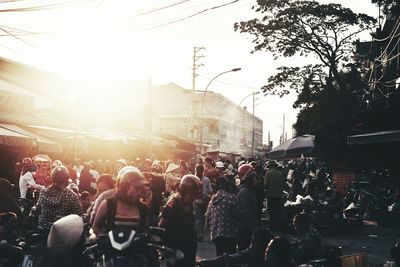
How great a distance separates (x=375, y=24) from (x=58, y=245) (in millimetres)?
27266

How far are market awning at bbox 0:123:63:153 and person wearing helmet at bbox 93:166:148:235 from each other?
13.6 metres

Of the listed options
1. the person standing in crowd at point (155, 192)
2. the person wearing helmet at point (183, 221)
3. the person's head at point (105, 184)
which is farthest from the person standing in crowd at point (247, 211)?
the person standing in crowd at point (155, 192)

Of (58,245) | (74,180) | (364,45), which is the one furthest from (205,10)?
(364,45)

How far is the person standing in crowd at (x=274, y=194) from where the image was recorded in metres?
13.2

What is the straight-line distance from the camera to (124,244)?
4664mm

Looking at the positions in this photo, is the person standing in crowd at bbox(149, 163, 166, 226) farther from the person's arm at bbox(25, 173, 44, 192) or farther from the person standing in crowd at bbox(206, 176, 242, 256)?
the person standing in crowd at bbox(206, 176, 242, 256)

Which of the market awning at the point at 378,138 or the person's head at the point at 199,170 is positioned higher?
the market awning at the point at 378,138

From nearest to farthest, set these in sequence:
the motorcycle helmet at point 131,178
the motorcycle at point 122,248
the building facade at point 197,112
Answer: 1. the motorcycle at point 122,248
2. the motorcycle helmet at point 131,178
3. the building facade at point 197,112

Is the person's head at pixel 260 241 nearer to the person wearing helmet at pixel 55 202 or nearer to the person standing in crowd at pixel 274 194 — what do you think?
the person wearing helmet at pixel 55 202

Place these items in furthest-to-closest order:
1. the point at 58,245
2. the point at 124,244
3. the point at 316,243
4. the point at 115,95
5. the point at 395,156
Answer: the point at 115,95
the point at 395,156
the point at 316,243
the point at 58,245
the point at 124,244

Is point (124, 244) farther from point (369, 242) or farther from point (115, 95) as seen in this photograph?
point (115, 95)

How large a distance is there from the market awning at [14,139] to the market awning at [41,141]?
0.53 meters

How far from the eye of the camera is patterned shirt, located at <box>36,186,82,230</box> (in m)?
6.59

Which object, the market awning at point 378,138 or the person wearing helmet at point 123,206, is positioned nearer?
the person wearing helmet at point 123,206
